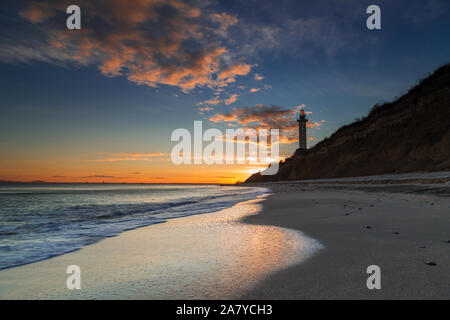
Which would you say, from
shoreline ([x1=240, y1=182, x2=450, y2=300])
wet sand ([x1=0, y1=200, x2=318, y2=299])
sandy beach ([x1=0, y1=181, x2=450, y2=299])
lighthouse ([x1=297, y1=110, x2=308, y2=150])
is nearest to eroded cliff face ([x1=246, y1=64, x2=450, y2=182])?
shoreline ([x1=240, y1=182, x2=450, y2=300])

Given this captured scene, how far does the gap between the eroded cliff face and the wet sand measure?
74.3 feet

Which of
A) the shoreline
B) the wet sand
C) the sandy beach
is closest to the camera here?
the shoreline

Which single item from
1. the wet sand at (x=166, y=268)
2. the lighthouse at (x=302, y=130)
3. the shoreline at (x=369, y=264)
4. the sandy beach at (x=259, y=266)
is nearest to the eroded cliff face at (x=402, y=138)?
the shoreline at (x=369, y=264)

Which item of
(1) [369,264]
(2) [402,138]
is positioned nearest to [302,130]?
(2) [402,138]

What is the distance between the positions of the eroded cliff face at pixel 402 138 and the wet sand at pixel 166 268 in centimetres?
2264

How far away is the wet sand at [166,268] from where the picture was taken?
103 inches

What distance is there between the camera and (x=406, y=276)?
102 inches

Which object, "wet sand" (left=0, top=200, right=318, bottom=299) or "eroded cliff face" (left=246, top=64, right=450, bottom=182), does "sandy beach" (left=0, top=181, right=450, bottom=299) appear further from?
"eroded cliff face" (left=246, top=64, right=450, bottom=182)

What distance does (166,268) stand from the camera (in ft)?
10.9

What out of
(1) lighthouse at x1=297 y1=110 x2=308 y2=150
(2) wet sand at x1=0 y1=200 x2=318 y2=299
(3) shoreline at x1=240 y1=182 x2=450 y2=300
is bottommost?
(2) wet sand at x1=0 y1=200 x2=318 y2=299

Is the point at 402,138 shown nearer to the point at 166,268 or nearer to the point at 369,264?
the point at 369,264

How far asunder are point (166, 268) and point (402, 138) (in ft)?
119

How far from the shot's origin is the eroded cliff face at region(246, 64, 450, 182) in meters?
25.1

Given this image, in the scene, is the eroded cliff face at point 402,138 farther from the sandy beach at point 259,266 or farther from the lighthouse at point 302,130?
the lighthouse at point 302,130
